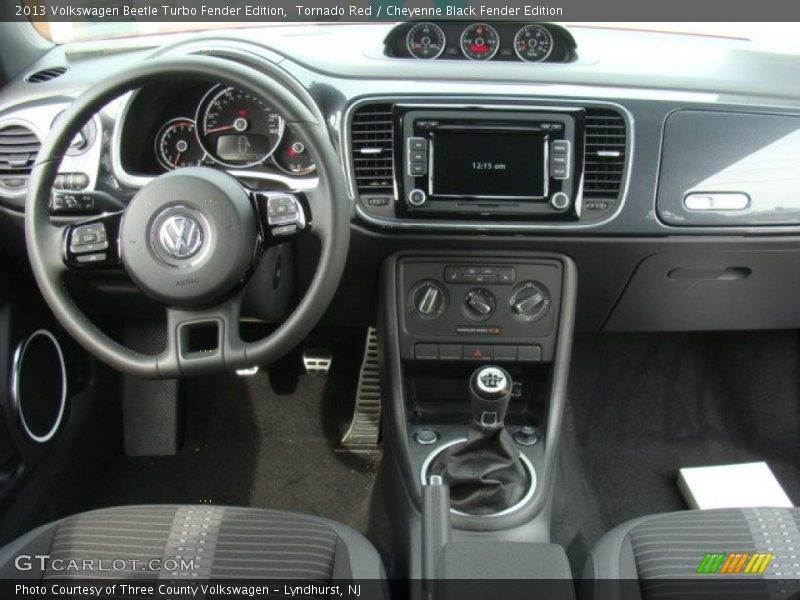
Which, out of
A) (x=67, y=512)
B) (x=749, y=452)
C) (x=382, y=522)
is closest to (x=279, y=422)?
(x=382, y=522)

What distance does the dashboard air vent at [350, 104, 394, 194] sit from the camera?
160 centimetres

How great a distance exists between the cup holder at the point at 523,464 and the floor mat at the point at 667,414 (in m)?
0.53

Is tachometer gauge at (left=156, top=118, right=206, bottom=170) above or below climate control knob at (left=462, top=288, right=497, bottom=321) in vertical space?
above

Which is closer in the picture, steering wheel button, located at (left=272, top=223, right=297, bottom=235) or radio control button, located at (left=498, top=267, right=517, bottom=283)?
steering wheel button, located at (left=272, top=223, right=297, bottom=235)

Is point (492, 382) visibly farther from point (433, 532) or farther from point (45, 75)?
point (45, 75)

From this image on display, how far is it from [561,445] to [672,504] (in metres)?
0.34

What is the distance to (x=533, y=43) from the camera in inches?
67.0

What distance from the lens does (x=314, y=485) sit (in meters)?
2.14

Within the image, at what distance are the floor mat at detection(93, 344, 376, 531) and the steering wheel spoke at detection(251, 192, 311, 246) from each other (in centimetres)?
106

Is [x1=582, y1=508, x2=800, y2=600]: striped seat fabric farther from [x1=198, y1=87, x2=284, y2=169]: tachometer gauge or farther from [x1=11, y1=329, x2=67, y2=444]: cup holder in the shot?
[x1=11, y1=329, x2=67, y2=444]: cup holder

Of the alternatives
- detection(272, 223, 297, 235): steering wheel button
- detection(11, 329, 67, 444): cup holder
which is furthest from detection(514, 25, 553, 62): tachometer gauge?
detection(11, 329, 67, 444): cup holder

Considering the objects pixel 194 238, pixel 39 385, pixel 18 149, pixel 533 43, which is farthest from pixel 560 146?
pixel 39 385

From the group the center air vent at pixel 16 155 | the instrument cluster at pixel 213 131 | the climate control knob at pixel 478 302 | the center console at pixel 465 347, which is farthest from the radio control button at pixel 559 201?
the center air vent at pixel 16 155

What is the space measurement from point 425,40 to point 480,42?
12 cm
